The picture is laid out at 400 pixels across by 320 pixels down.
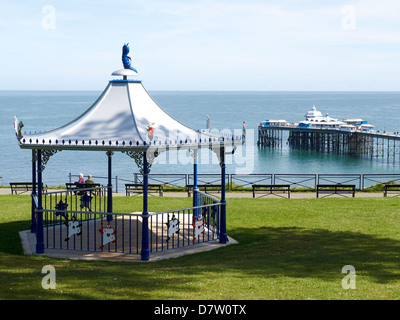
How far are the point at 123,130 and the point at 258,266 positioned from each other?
5410 millimetres

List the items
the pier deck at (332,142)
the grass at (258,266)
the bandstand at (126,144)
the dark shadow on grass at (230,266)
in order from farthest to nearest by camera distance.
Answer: the pier deck at (332,142) → the bandstand at (126,144) → the dark shadow on grass at (230,266) → the grass at (258,266)

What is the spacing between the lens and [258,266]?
42.9 ft

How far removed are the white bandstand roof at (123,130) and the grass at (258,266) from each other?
3.04 metres

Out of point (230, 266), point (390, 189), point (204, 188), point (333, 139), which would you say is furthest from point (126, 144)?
point (333, 139)

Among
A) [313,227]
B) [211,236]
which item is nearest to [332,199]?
[313,227]

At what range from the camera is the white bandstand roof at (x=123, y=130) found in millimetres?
15094

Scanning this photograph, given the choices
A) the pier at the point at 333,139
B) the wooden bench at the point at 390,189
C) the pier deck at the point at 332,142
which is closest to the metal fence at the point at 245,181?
the wooden bench at the point at 390,189

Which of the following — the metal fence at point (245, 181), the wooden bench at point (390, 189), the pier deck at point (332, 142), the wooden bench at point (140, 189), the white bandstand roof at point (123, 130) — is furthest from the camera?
the pier deck at point (332, 142)

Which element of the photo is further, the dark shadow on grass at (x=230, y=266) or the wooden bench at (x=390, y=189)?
the wooden bench at (x=390, y=189)

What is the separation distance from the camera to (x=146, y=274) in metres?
12.4

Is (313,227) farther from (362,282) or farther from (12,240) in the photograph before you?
(12,240)
